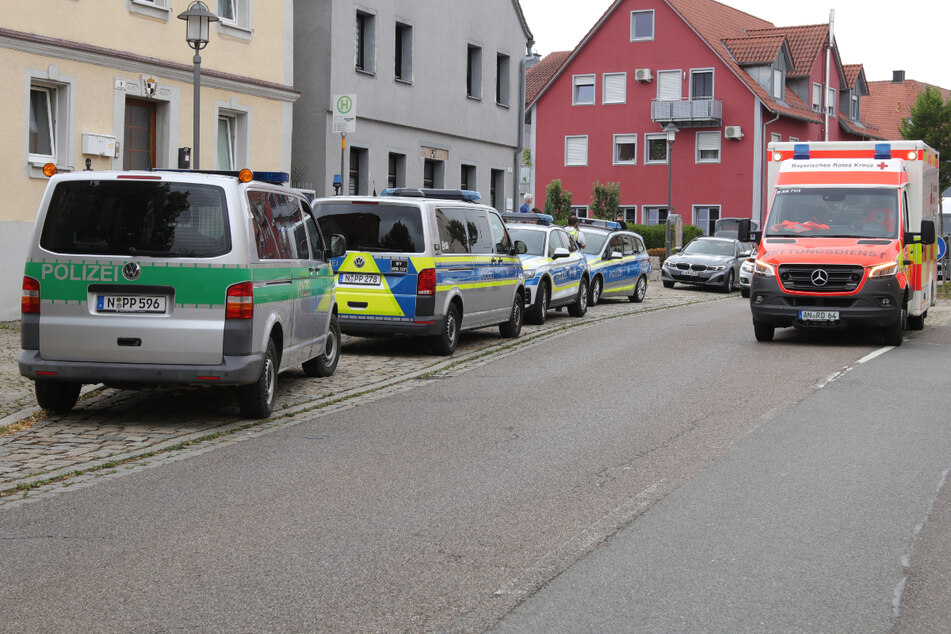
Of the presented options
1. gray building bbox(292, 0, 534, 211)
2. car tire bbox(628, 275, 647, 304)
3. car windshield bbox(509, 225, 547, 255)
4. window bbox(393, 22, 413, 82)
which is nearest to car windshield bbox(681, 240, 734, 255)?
gray building bbox(292, 0, 534, 211)

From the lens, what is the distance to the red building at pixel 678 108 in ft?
193

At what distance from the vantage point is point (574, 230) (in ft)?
82.8

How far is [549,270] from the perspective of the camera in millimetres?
21094

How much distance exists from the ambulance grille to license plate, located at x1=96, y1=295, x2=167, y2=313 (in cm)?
996

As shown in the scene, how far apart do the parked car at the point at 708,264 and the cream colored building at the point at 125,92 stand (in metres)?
12.8

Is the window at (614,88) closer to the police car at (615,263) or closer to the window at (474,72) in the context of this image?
the window at (474,72)

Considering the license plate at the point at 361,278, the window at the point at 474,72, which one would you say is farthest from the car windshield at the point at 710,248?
the license plate at the point at 361,278

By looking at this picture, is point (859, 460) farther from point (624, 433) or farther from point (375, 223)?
point (375, 223)

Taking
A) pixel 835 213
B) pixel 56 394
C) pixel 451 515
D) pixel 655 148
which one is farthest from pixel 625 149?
pixel 451 515

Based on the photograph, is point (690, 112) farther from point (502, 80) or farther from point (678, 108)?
point (502, 80)

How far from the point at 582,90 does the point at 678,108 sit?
586cm

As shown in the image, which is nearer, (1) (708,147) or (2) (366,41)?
(2) (366,41)

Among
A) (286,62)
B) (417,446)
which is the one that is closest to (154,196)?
(417,446)

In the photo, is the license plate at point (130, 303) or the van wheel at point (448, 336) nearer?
the license plate at point (130, 303)
